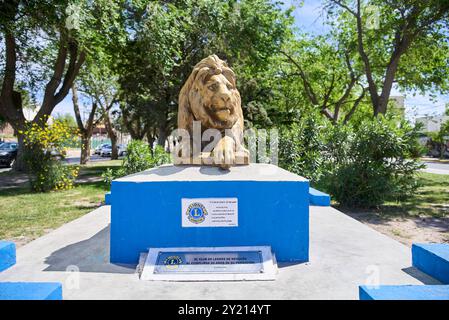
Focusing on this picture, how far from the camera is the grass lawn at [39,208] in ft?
21.6

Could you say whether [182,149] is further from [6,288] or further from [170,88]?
[170,88]

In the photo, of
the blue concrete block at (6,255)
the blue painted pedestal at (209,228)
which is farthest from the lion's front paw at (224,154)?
the blue concrete block at (6,255)

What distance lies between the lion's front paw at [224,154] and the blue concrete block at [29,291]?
8.18ft

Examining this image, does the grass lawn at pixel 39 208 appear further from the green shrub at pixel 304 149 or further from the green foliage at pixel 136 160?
the green shrub at pixel 304 149

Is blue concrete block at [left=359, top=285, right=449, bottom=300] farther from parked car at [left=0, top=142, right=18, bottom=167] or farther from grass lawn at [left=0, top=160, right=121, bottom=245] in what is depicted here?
parked car at [left=0, top=142, right=18, bottom=167]

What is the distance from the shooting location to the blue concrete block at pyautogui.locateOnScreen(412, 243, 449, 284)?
3650 mm

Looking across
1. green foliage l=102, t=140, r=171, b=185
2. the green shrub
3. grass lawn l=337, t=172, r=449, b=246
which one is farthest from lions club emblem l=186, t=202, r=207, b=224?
the green shrub

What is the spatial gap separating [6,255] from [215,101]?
10.4ft

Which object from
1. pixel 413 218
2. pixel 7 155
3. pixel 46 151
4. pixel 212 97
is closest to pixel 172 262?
pixel 212 97

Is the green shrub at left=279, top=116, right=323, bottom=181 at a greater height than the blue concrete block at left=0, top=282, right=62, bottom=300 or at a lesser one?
greater

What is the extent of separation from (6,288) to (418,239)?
Result: 610 cm

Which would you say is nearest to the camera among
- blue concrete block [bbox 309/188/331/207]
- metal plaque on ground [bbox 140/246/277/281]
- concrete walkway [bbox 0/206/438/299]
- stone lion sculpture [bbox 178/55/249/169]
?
concrete walkway [bbox 0/206/438/299]

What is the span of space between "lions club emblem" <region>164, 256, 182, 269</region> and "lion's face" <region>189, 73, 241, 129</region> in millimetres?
1997
